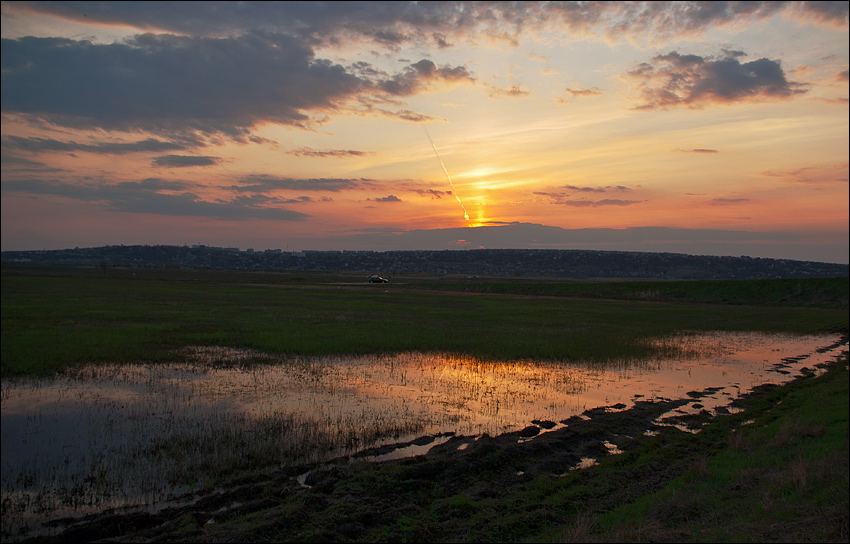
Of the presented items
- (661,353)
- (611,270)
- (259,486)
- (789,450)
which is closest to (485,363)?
(661,353)

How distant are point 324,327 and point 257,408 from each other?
16.6m

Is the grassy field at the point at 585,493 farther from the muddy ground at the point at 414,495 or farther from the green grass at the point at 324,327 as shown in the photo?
the green grass at the point at 324,327

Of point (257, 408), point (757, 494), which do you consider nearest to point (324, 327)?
point (257, 408)

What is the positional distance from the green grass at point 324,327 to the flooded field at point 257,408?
2.30m

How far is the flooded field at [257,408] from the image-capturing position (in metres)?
8.67

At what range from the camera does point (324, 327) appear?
29.6 meters

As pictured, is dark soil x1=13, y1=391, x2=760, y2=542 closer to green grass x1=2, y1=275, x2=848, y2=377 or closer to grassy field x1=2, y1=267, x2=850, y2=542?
grassy field x1=2, y1=267, x2=850, y2=542

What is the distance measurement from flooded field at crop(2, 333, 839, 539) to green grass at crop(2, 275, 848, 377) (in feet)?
7.54

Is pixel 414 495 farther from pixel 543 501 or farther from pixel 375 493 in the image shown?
pixel 543 501

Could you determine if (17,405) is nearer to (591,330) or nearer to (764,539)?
(764,539)

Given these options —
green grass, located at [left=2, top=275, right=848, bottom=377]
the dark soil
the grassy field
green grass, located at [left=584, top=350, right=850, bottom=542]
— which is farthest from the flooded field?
green grass, located at [left=584, top=350, right=850, bottom=542]

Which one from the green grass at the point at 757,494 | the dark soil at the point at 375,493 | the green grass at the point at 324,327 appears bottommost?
the green grass at the point at 324,327

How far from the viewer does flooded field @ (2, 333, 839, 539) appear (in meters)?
8.67


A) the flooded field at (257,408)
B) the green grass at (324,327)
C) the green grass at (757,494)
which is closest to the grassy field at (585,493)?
the green grass at (757,494)
